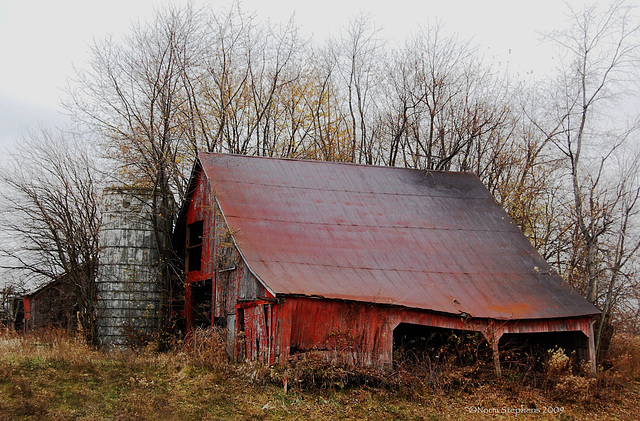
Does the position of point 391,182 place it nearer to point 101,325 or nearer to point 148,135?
point 148,135

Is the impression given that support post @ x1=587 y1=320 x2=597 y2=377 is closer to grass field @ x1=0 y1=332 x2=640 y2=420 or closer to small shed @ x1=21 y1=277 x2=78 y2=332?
grass field @ x1=0 y1=332 x2=640 y2=420

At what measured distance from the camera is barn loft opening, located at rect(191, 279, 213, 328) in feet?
57.3

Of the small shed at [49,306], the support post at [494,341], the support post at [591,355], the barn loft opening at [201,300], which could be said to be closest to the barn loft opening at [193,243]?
the barn loft opening at [201,300]

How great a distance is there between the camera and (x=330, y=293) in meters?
13.1

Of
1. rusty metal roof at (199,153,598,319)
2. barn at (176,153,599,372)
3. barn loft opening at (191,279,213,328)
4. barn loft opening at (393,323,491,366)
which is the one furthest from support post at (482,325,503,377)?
barn loft opening at (191,279,213,328)

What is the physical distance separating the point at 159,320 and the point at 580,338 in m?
10.4

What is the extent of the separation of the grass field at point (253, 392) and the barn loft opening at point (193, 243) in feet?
14.0

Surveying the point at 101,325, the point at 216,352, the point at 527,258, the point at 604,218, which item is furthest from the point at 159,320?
the point at 604,218

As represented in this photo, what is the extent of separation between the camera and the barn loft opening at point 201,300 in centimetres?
1748

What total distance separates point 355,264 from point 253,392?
3882 millimetres

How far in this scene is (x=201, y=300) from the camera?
1845 centimetres

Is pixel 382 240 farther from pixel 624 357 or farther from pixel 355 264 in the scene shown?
pixel 624 357

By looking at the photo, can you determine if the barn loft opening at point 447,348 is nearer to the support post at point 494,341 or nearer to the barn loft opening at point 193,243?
the support post at point 494,341

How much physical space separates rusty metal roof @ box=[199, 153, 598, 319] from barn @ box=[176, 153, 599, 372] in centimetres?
3
